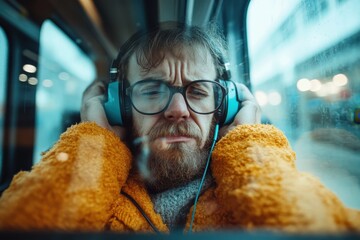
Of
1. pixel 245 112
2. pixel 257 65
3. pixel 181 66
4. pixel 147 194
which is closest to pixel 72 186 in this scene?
pixel 147 194

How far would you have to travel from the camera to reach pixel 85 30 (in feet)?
6.55

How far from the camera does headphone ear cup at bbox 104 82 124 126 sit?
1.03 meters

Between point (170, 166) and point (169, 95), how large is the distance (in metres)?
0.30

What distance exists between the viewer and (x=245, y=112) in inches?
41.9

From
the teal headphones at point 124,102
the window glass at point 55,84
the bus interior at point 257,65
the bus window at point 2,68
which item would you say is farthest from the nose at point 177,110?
the bus window at point 2,68

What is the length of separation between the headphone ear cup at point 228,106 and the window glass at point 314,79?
0.19 meters

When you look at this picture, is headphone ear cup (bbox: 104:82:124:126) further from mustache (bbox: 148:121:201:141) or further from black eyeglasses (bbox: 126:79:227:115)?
mustache (bbox: 148:121:201:141)

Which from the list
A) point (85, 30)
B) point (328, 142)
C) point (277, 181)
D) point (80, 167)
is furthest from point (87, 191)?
point (85, 30)

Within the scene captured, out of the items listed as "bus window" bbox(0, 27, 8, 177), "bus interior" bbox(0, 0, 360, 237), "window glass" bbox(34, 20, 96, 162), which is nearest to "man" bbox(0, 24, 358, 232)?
"bus interior" bbox(0, 0, 360, 237)

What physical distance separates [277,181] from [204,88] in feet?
1.69

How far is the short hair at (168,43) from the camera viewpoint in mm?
1041

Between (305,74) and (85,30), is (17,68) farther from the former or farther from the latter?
(305,74)

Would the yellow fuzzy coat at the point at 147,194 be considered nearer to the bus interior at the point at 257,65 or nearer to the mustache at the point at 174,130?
the mustache at the point at 174,130

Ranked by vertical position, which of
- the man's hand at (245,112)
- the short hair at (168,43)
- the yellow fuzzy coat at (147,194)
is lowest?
the yellow fuzzy coat at (147,194)
